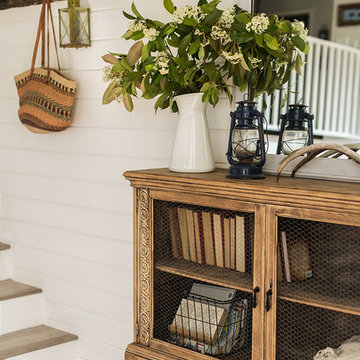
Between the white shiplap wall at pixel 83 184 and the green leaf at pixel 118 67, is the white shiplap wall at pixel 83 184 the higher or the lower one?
the lower one

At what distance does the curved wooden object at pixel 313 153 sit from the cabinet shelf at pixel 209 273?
0.37 meters

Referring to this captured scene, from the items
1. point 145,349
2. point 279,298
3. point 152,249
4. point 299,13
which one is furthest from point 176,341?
point 299,13

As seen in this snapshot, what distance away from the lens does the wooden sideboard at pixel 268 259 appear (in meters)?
1.76

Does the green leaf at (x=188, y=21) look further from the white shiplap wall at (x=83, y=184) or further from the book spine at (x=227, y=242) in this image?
the book spine at (x=227, y=242)

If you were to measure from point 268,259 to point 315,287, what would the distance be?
6.7 inches

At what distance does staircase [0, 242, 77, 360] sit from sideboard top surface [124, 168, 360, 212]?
4.16ft

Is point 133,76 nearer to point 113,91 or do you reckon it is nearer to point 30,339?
point 113,91

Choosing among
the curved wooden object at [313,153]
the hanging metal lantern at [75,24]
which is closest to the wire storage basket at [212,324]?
the curved wooden object at [313,153]

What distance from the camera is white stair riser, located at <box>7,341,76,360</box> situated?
294 cm

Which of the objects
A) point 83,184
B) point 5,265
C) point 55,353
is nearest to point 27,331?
point 55,353

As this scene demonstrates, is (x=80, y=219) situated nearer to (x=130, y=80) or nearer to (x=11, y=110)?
(x=11, y=110)

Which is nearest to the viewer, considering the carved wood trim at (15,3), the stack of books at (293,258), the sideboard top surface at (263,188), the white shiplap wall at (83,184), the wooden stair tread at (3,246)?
the sideboard top surface at (263,188)

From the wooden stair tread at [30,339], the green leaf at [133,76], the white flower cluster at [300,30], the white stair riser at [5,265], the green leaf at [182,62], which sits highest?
the white flower cluster at [300,30]

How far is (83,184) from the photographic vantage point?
3.04 m
